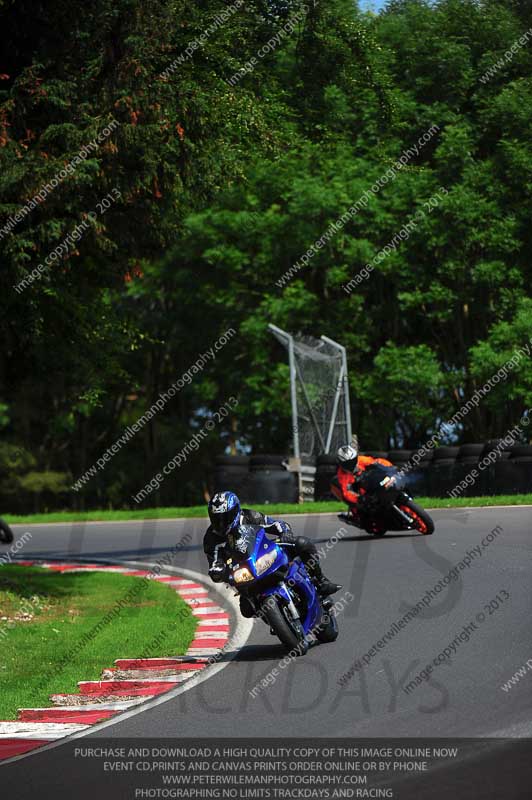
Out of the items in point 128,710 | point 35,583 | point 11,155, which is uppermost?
point 11,155

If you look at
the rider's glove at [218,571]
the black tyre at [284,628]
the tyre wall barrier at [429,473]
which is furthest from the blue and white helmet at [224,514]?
the tyre wall barrier at [429,473]

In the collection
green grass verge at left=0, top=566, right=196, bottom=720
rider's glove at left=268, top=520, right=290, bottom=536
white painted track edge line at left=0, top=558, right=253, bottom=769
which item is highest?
rider's glove at left=268, top=520, right=290, bottom=536

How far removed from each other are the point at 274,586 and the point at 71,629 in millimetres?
4238

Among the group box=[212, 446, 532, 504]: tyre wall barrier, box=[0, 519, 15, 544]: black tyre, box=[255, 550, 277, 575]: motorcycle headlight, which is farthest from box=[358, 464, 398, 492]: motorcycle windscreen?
box=[255, 550, 277, 575]: motorcycle headlight

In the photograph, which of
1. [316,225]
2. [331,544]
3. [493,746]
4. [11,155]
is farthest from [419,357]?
[493,746]

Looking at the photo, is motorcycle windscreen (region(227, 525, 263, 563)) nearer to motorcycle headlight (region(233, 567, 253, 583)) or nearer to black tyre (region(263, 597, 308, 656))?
motorcycle headlight (region(233, 567, 253, 583))

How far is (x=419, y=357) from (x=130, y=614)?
80.2 ft

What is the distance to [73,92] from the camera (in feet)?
48.8

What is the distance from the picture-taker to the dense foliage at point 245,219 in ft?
49.2

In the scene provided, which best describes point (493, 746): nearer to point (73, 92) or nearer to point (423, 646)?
point (423, 646)

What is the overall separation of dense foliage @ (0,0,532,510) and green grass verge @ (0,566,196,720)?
2.93 m

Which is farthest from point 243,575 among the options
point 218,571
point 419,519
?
point 419,519

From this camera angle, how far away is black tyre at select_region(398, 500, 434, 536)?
746 inches

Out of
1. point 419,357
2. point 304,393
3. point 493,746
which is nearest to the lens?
point 493,746
